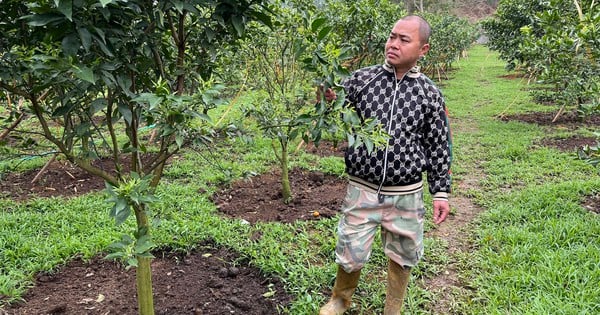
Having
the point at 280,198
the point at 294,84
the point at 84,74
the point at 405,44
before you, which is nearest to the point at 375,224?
the point at 405,44

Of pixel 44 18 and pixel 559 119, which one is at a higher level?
pixel 44 18

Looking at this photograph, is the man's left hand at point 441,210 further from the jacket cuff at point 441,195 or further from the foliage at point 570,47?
the foliage at point 570,47

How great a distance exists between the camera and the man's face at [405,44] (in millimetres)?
2174

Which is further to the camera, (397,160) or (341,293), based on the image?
(341,293)

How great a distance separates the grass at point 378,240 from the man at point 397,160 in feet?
1.59

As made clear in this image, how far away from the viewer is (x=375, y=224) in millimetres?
2404

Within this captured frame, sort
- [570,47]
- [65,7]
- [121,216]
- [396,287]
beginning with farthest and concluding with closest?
[570,47]
[396,287]
[121,216]
[65,7]

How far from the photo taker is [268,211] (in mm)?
4129

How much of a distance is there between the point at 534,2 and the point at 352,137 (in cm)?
777

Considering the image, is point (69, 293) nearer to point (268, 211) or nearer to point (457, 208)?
point (268, 211)

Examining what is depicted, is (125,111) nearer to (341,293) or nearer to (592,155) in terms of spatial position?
(341,293)

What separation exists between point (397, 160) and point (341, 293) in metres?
0.85

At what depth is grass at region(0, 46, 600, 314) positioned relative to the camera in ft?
8.98

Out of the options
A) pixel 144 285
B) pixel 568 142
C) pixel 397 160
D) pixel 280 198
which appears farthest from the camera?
pixel 568 142
